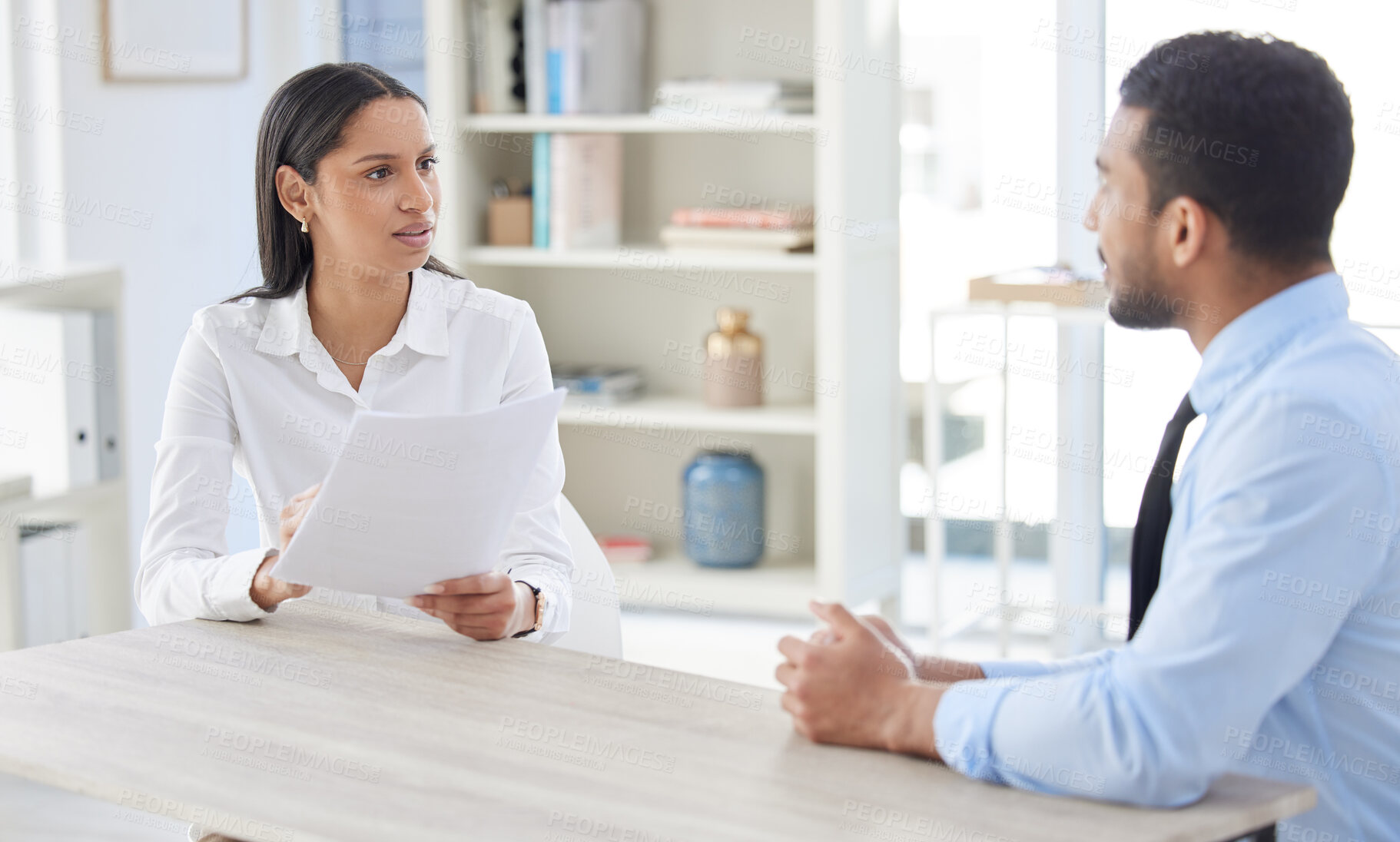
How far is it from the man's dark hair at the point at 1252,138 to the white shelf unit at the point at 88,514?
89.8 inches

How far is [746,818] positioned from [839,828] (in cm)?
7

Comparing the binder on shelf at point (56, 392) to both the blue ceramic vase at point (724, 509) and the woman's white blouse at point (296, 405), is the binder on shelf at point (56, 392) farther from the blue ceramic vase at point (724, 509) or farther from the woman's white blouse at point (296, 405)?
the blue ceramic vase at point (724, 509)

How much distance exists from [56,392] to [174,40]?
1.09m

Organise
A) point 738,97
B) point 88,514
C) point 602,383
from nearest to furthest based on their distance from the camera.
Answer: point 88,514 < point 738,97 < point 602,383

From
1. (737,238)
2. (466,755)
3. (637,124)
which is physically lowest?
(466,755)

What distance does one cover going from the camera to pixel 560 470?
186 centimetres

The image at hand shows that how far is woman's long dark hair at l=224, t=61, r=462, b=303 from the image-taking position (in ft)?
6.08

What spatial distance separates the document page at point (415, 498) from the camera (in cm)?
132

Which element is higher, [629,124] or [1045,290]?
[629,124]

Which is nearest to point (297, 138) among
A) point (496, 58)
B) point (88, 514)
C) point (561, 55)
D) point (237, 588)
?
point (237, 588)

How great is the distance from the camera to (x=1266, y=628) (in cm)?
104

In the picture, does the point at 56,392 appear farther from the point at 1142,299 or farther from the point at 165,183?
the point at 1142,299

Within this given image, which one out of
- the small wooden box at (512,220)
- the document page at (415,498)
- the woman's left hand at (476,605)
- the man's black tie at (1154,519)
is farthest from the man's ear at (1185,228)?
the small wooden box at (512,220)

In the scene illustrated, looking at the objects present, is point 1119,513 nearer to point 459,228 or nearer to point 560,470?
point 459,228
